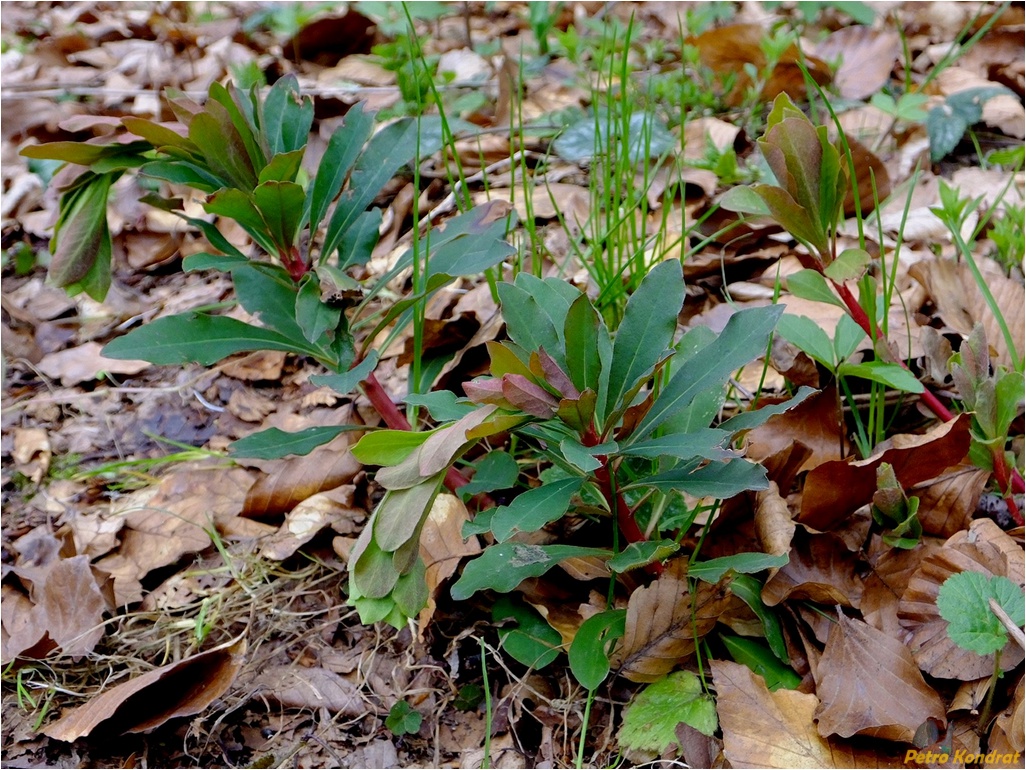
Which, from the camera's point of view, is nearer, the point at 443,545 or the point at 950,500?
the point at 950,500

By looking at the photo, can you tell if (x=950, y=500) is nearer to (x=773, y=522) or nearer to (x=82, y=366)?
(x=773, y=522)

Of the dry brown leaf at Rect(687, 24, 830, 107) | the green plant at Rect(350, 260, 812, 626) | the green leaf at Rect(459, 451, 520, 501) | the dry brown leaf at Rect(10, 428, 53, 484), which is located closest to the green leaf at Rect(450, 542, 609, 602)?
the green plant at Rect(350, 260, 812, 626)

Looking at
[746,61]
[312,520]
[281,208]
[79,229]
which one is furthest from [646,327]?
[746,61]

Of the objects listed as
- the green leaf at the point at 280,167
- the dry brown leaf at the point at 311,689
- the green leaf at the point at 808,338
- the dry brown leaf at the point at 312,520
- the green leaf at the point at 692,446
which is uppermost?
the green leaf at the point at 280,167

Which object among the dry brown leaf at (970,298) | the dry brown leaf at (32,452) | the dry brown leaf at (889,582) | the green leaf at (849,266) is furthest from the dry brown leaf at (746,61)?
the dry brown leaf at (32,452)

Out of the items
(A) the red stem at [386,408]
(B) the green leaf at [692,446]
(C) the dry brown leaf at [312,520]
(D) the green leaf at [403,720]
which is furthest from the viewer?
(C) the dry brown leaf at [312,520]

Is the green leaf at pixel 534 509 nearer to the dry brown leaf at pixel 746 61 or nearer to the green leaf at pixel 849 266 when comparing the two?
the green leaf at pixel 849 266
